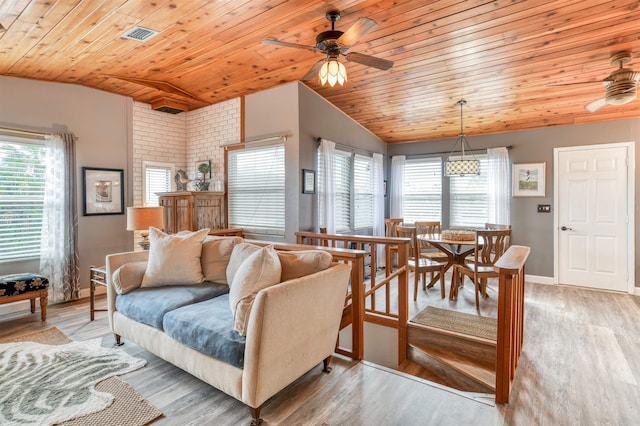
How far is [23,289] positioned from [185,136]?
3.21 meters

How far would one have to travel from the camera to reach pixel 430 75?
411 centimetres

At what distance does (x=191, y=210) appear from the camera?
4746mm

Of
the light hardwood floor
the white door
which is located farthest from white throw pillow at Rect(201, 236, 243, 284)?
the white door

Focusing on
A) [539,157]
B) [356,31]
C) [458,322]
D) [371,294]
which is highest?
[356,31]

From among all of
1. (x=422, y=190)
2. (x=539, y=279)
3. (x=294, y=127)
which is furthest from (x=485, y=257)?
(x=294, y=127)

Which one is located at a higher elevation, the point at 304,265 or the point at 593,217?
the point at 593,217

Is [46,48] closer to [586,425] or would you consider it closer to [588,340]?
[586,425]

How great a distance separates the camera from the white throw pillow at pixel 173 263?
9.91ft

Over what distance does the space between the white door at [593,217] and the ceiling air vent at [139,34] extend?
5716 mm

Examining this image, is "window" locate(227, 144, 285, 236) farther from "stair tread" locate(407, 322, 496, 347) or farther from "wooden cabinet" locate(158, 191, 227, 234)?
"stair tread" locate(407, 322, 496, 347)

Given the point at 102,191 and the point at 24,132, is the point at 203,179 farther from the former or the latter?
the point at 24,132

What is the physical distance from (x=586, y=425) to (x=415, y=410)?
1.03 metres

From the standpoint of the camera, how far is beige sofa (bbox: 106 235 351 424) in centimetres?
192

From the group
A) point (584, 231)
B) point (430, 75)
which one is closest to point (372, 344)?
point (430, 75)
